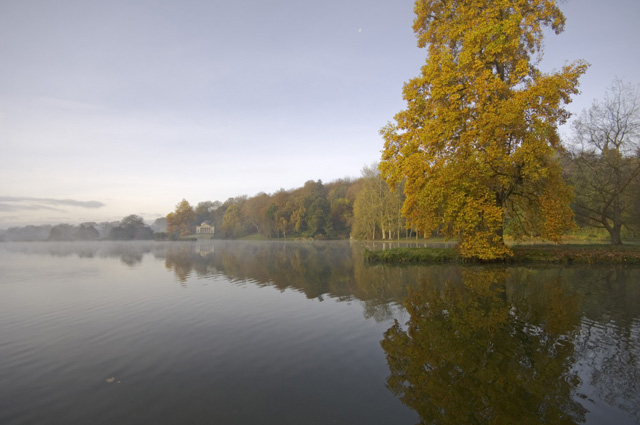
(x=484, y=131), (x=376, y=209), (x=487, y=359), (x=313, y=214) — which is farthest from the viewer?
(x=313, y=214)

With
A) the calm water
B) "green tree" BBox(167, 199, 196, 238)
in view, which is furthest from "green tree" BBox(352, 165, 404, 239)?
"green tree" BBox(167, 199, 196, 238)

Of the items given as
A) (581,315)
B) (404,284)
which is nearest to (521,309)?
(581,315)

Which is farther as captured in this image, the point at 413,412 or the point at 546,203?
the point at 546,203

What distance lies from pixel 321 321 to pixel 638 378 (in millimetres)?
6463

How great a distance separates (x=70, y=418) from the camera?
182 inches

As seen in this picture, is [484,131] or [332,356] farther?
[484,131]

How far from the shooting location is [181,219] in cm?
12350

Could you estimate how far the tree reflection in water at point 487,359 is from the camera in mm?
4547

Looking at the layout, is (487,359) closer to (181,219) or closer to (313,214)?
(313,214)

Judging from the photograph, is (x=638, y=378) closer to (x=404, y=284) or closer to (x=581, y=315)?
(x=581, y=315)

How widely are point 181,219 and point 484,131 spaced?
122 metres

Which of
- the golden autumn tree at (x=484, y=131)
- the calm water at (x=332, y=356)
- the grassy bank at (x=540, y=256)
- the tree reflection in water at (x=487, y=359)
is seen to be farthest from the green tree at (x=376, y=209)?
the tree reflection in water at (x=487, y=359)

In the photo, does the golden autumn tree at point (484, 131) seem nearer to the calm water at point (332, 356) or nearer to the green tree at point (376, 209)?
the calm water at point (332, 356)

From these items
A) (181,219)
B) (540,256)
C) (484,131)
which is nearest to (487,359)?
(484,131)
